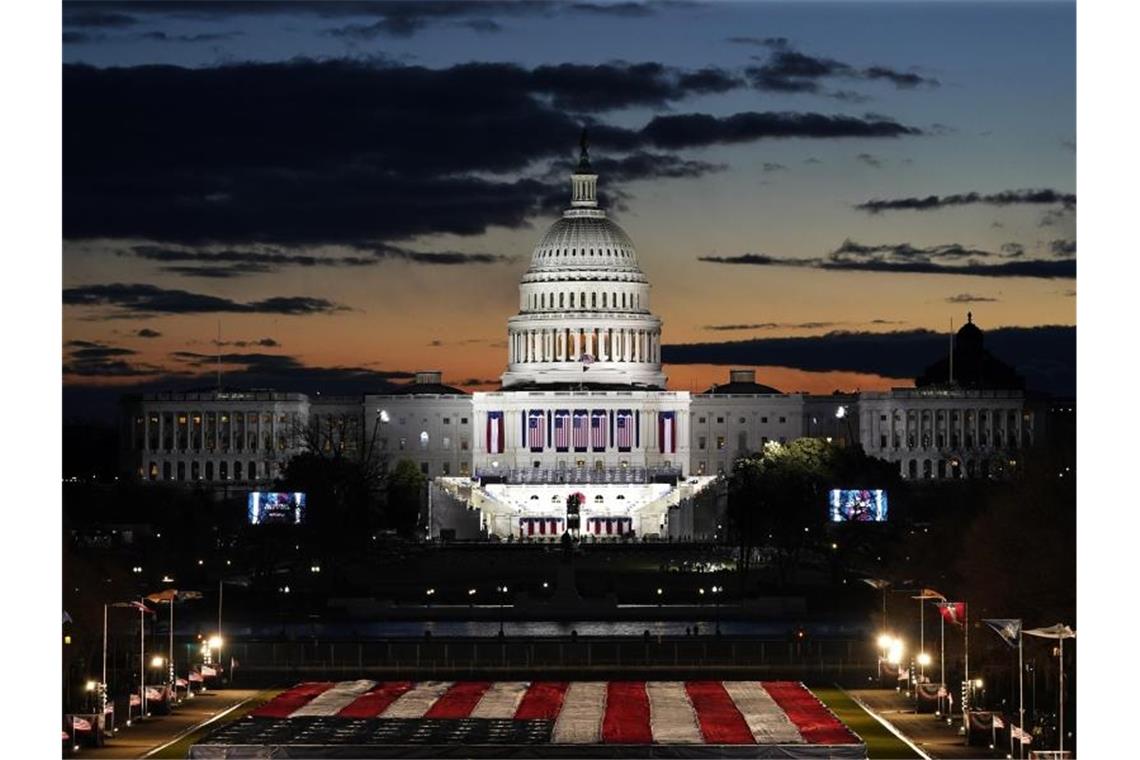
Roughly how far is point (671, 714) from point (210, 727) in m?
10.0

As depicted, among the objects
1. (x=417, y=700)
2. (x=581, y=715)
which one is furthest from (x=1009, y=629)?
(x=417, y=700)

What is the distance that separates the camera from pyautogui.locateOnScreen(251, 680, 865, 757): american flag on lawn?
63750 mm

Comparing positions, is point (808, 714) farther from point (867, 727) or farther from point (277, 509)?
point (277, 509)

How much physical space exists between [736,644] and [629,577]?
39.0 metres

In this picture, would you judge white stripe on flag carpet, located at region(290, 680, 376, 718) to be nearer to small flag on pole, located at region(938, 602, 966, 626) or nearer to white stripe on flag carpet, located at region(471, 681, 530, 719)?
white stripe on flag carpet, located at region(471, 681, 530, 719)

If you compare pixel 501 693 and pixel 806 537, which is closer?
pixel 501 693

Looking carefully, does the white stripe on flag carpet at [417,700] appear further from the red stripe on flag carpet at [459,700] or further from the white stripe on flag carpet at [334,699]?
the white stripe on flag carpet at [334,699]

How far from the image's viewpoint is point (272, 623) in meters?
101

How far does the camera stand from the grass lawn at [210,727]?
2509 inches

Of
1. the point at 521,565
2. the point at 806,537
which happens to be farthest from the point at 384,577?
the point at 806,537

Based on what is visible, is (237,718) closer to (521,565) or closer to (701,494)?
(521,565)

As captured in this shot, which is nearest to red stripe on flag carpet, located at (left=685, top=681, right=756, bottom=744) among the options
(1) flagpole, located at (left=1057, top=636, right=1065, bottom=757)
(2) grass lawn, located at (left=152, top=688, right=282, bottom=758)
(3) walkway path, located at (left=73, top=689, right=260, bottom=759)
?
(1) flagpole, located at (left=1057, top=636, right=1065, bottom=757)

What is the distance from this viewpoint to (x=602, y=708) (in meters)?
70.1

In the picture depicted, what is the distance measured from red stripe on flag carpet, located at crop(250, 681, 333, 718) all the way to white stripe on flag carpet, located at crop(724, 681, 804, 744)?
9811mm
